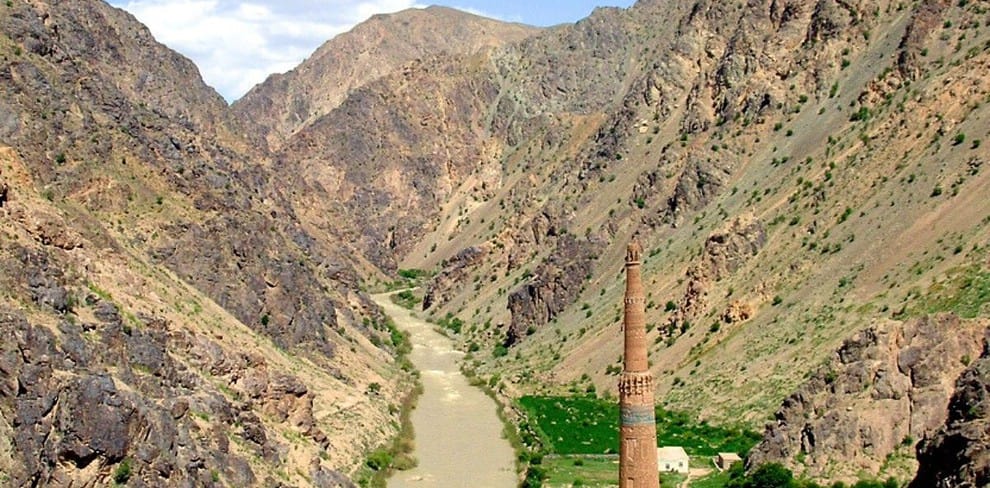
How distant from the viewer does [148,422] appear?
157 ft

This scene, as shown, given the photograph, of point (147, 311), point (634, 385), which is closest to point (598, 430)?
point (147, 311)

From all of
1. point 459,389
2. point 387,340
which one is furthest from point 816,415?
point 387,340

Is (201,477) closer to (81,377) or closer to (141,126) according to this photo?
(81,377)

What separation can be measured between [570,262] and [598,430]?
123 ft

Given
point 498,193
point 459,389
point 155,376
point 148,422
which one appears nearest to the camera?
point 148,422

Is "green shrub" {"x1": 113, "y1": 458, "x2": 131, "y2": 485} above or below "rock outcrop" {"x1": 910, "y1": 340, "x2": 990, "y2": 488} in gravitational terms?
below

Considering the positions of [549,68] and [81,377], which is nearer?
[81,377]

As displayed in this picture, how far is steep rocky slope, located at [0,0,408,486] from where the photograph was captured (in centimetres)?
4581

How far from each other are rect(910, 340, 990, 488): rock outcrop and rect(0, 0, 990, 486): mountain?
7.5 inches

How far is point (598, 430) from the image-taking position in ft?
269

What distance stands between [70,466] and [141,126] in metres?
49.7

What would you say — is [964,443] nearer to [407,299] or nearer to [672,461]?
[672,461]

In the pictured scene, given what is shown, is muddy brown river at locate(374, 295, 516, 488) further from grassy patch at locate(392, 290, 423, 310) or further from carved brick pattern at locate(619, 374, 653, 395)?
carved brick pattern at locate(619, 374, 653, 395)

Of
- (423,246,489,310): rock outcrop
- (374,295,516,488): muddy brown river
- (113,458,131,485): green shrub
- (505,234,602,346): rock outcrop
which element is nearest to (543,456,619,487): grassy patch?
(374,295,516,488): muddy brown river
